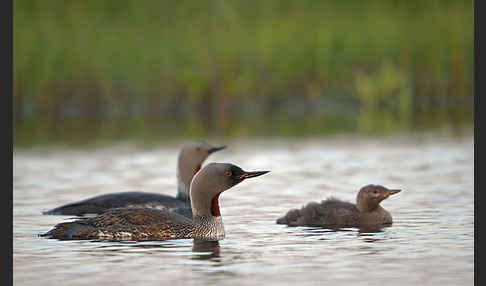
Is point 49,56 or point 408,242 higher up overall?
point 49,56

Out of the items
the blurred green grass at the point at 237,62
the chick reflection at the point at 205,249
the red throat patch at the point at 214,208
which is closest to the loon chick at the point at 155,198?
the red throat patch at the point at 214,208

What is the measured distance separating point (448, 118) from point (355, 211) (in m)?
10.1

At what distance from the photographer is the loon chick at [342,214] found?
8258 mm

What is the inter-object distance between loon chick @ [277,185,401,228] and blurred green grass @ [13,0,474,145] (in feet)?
33.3

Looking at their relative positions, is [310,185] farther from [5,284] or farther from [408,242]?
[5,284]

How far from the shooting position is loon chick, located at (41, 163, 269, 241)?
24.4ft

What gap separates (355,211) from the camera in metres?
8.53

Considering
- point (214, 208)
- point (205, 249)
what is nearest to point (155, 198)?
point (214, 208)

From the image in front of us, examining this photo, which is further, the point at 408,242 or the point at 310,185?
the point at 310,185

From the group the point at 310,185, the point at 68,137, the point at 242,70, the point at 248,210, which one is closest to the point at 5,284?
the point at 248,210

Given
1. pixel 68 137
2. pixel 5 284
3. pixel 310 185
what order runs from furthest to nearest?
pixel 68 137, pixel 310 185, pixel 5 284

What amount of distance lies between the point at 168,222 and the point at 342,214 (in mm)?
1583

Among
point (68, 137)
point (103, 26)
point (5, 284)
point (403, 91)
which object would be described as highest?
point (103, 26)

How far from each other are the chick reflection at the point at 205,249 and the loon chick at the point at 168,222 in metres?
0.17
